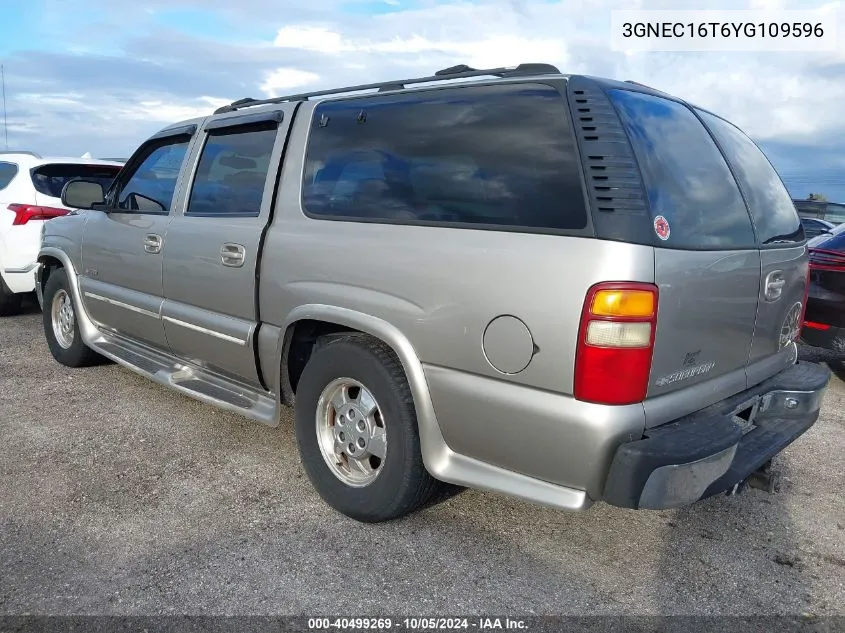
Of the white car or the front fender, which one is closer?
the front fender

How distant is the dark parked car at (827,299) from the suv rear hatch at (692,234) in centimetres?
203

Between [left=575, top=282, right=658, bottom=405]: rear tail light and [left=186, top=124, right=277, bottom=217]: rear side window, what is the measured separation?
1909 millimetres

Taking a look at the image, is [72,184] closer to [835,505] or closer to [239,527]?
[239,527]

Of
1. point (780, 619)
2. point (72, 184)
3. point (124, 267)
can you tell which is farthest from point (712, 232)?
point (72, 184)

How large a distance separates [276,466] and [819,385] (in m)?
2.64

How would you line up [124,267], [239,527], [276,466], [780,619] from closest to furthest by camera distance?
1. [780,619]
2. [239,527]
3. [276,466]
4. [124,267]

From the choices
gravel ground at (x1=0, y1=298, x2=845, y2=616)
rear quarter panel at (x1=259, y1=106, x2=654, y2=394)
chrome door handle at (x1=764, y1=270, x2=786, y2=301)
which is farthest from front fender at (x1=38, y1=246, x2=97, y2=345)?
chrome door handle at (x1=764, y1=270, x2=786, y2=301)

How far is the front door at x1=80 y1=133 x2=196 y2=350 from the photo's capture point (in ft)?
13.8

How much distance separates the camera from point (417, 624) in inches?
95.4

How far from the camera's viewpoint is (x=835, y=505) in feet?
11.2

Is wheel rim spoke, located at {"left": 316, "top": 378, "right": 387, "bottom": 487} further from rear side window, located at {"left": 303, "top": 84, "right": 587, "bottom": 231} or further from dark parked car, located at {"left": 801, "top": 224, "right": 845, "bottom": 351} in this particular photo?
dark parked car, located at {"left": 801, "top": 224, "right": 845, "bottom": 351}

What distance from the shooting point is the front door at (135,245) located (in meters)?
4.19

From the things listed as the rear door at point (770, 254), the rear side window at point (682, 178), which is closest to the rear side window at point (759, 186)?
the rear door at point (770, 254)

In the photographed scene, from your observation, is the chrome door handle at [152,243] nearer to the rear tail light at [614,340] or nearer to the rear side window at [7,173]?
the rear tail light at [614,340]
